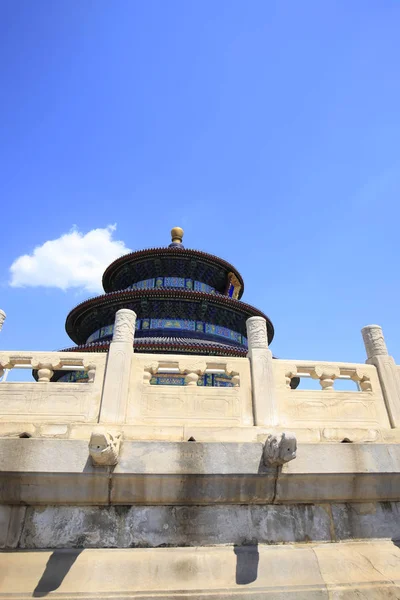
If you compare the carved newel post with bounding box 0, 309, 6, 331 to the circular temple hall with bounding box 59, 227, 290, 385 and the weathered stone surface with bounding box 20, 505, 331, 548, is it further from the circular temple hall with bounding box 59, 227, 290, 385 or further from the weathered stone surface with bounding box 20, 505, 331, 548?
the circular temple hall with bounding box 59, 227, 290, 385

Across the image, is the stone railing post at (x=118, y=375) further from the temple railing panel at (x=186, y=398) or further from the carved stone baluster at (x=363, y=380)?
A: the carved stone baluster at (x=363, y=380)

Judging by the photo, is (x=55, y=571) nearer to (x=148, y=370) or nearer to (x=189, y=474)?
(x=189, y=474)

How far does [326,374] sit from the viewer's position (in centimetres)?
694

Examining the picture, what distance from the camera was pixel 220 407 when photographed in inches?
244

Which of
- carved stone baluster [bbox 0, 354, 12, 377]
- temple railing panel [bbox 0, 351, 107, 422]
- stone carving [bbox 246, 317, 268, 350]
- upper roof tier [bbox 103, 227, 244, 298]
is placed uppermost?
upper roof tier [bbox 103, 227, 244, 298]

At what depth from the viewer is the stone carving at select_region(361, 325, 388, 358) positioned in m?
7.31

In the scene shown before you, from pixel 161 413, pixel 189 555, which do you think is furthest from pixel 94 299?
pixel 189 555

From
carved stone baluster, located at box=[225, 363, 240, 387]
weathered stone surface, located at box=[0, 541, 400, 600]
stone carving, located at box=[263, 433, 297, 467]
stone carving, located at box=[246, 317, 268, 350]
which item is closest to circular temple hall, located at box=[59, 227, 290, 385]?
stone carving, located at box=[246, 317, 268, 350]

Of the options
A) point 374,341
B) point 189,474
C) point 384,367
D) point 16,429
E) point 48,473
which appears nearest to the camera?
point 48,473

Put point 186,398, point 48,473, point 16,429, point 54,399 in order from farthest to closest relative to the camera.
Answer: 1. point 186,398
2. point 54,399
3. point 16,429
4. point 48,473

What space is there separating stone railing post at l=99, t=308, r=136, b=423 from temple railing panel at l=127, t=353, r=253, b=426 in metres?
0.15

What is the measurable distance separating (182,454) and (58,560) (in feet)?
6.69

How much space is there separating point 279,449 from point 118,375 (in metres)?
2.74

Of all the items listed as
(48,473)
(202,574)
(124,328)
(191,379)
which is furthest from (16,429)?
(202,574)
